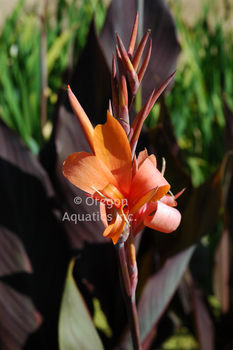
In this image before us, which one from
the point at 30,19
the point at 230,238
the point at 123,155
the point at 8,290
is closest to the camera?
the point at 123,155

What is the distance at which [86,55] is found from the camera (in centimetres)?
43

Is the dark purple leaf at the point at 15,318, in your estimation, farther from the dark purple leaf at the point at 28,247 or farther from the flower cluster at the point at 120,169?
the flower cluster at the point at 120,169

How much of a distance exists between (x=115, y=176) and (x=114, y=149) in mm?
17

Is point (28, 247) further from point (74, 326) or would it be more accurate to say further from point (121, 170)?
point (121, 170)

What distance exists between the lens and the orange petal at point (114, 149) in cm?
15

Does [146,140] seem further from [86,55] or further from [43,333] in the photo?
[43,333]

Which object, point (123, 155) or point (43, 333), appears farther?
point (43, 333)

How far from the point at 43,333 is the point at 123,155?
1.38 ft

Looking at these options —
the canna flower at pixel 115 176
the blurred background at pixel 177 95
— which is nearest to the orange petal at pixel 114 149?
the canna flower at pixel 115 176

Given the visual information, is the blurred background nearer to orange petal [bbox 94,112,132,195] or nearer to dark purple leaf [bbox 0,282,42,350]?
dark purple leaf [bbox 0,282,42,350]

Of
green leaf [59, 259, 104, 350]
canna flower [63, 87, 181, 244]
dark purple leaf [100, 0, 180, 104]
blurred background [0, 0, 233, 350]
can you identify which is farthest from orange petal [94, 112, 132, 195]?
blurred background [0, 0, 233, 350]

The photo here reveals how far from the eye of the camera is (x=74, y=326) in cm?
33

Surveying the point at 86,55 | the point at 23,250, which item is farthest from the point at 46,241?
the point at 86,55

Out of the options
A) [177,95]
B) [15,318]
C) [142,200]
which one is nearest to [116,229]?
[142,200]
